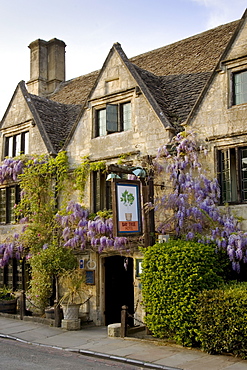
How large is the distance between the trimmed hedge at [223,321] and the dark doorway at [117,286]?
545cm

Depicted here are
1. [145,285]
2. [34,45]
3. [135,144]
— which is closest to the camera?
[145,285]

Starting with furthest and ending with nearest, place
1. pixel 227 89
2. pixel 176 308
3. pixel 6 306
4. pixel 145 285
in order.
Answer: pixel 6 306 < pixel 227 89 < pixel 145 285 < pixel 176 308

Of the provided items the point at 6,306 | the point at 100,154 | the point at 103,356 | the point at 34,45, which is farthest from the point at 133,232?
the point at 34,45

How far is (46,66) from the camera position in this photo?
24.7m

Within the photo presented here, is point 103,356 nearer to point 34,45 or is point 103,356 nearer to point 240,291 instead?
point 240,291

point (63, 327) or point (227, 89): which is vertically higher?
point (227, 89)

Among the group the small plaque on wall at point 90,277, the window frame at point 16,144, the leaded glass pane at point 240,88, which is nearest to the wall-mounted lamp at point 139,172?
the leaded glass pane at point 240,88

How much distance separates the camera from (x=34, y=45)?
24406 millimetres

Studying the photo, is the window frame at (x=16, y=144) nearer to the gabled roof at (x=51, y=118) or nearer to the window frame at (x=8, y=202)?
the gabled roof at (x=51, y=118)

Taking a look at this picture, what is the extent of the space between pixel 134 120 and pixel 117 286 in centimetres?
567

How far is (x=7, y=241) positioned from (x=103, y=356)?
344 inches

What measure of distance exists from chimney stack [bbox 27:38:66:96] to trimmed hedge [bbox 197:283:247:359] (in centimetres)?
1676

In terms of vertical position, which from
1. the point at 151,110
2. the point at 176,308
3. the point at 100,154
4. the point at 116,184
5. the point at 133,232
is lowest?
the point at 176,308

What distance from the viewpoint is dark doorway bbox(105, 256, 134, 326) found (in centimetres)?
1573
